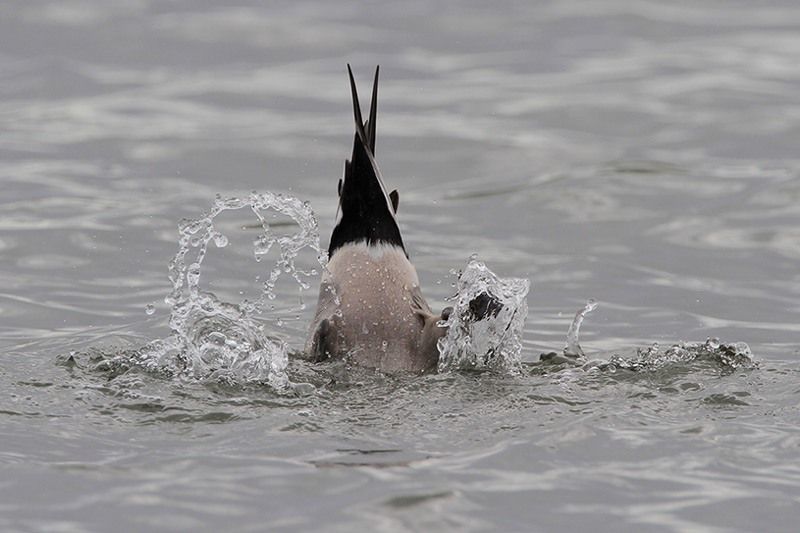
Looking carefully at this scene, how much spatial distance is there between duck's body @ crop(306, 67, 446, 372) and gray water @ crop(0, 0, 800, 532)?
0.21 metres

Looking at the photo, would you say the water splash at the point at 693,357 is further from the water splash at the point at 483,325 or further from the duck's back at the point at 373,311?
the duck's back at the point at 373,311

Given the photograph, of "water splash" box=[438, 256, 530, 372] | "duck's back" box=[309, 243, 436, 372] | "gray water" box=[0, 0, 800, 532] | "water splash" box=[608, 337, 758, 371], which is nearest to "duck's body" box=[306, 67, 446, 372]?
"duck's back" box=[309, 243, 436, 372]

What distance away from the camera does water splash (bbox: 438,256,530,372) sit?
23.1 feet

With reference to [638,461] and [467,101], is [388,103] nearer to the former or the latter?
[467,101]

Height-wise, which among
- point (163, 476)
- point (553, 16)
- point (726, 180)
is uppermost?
point (553, 16)

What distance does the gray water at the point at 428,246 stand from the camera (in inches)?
Answer: 213

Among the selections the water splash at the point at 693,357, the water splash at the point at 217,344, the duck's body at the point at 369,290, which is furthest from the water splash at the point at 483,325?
the water splash at the point at 217,344

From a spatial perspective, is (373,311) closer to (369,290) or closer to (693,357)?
(369,290)

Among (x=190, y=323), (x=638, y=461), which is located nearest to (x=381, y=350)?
(x=190, y=323)

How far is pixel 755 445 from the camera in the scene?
19.4 feet

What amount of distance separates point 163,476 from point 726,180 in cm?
706

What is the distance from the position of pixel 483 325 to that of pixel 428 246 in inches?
124

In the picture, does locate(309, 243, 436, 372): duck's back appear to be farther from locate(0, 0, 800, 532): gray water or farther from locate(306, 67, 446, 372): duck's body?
locate(0, 0, 800, 532): gray water

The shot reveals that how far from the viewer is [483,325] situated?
7113 mm
